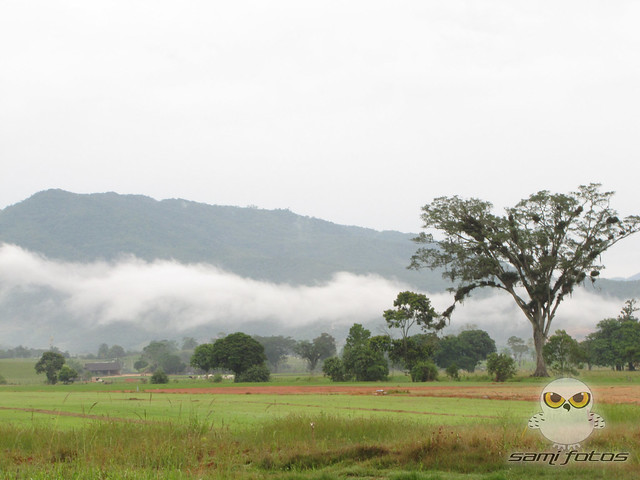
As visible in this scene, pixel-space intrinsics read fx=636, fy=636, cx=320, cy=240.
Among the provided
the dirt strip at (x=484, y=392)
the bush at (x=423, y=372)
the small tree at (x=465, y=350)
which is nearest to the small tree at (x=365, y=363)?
the bush at (x=423, y=372)

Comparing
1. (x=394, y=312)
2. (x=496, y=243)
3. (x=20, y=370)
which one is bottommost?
(x=20, y=370)

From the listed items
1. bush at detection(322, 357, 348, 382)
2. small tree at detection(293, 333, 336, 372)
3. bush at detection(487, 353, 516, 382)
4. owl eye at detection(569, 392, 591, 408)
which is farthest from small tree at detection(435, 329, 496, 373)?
owl eye at detection(569, 392, 591, 408)

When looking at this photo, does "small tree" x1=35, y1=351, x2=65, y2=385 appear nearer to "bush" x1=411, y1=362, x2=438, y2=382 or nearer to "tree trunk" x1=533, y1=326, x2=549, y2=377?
"bush" x1=411, y1=362, x2=438, y2=382

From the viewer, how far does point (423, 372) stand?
72.6m

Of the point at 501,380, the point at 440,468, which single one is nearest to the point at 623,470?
the point at 440,468

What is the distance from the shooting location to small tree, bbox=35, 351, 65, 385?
367ft

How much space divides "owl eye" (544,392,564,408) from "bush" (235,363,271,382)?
7738cm

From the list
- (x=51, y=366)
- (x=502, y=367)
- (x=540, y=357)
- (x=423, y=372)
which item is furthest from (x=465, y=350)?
(x=51, y=366)

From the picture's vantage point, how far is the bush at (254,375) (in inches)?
3428

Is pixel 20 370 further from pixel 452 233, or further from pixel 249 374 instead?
pixel 452 233

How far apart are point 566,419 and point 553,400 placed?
1.72 metres

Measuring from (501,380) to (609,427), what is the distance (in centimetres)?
5329

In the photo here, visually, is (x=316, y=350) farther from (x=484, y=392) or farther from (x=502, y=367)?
(x=484, y=392)

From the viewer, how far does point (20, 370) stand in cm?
17912
